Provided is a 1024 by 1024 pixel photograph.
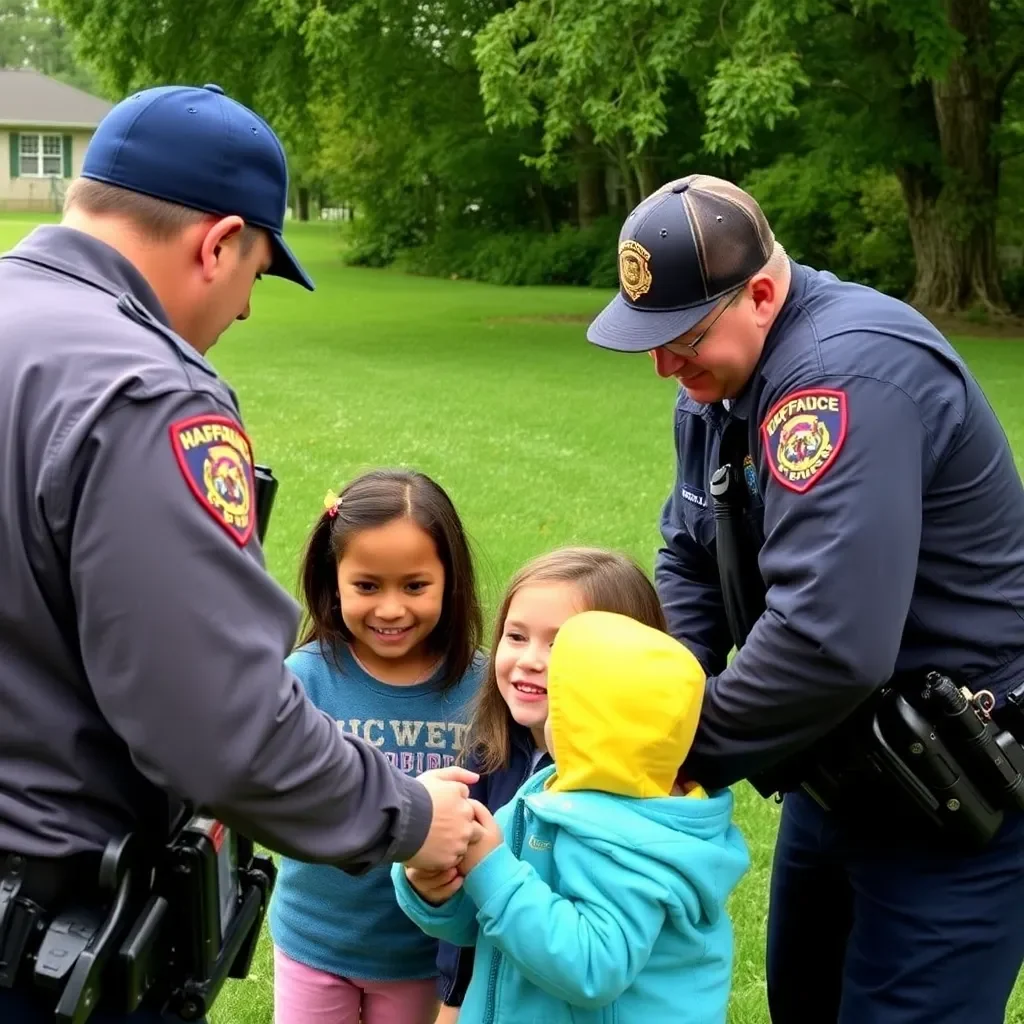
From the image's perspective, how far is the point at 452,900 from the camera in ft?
7.97

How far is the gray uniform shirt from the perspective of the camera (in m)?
1.80

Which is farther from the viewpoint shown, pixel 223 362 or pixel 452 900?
pixel 223 362

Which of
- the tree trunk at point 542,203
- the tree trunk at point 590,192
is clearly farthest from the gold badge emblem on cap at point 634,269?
the tree trunk at point 542,203

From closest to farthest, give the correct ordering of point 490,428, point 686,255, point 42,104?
point 686,255, point 490,428, point 42,104

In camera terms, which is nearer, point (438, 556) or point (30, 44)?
point (438, 556)

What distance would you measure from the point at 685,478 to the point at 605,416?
10.7 metres

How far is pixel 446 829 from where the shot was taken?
2.26 m

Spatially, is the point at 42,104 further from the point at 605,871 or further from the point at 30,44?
the point at 605,871

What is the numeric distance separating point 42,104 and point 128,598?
71870mm

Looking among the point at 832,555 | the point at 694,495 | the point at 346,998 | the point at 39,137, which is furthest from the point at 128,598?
the point at 39,137

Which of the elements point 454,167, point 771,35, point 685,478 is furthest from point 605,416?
point 454,167

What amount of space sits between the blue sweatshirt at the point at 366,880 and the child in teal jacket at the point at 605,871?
0.56 metres

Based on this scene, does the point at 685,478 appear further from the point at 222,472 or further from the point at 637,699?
the point at 222,472

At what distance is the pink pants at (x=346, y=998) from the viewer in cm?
305
